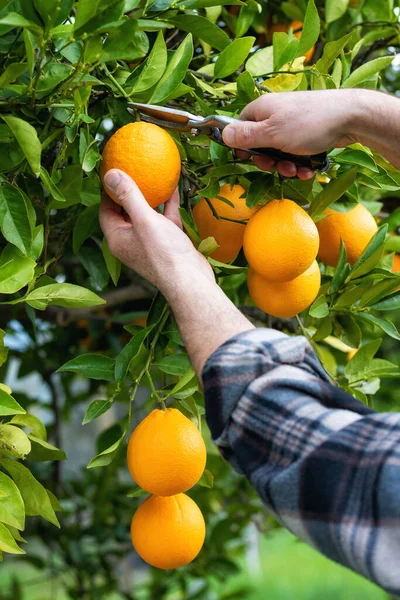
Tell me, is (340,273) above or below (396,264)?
above

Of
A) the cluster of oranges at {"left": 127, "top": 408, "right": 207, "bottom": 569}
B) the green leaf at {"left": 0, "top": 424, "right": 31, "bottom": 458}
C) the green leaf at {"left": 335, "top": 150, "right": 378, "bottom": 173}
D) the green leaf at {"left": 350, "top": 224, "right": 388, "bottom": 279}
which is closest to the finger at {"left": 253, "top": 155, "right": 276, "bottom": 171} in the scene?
the green leaf at {"left": 335, "top": 150, "right": 378, "bottom": 173}

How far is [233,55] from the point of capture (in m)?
0.97

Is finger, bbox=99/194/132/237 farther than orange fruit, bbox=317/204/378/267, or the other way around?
orange fruit, bbox=317/204/378/267

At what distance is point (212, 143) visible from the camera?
0.94 meters

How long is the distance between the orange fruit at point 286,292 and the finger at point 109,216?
0.64 ft

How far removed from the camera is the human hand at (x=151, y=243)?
0.84m

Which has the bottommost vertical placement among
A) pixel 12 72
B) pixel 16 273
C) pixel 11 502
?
pixel 11 502

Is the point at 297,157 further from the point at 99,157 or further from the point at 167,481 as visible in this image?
the point at 167,481

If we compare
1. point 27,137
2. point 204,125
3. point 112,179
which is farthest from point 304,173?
point 27,137

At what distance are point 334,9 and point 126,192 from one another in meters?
0.68

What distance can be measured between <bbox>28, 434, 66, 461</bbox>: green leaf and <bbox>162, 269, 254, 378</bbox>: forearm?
0.28m

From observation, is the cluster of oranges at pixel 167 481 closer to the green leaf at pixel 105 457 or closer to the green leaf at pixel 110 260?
the green leaf at pixel 105 457

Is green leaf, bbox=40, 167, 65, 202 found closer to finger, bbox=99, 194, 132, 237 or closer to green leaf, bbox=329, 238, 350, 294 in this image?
finger, bbox=99, 194, 132, 237

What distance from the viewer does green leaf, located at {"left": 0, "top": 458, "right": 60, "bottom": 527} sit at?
0.92 metres
